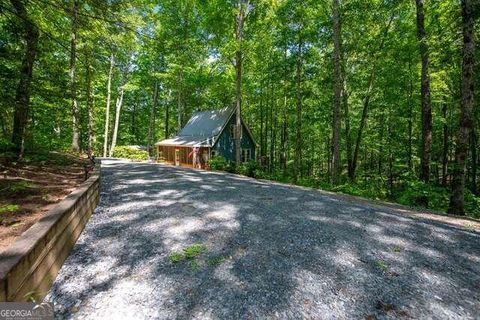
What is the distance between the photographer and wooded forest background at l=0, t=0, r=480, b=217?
5895 millimetres

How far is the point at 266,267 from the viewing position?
3729mm

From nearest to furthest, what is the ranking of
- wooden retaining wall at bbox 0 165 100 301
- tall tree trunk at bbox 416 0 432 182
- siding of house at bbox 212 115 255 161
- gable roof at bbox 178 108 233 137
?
wooden retaining wall at bbox 0 165 100 301 < tall tree trunk at bbox 416 0 432 182 < siding of house at bbox 212 115 255 161 < gable roof at bbox 178 108 233 137

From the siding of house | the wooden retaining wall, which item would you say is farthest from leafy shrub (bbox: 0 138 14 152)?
the siding of house

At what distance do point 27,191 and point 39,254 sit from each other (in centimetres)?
338

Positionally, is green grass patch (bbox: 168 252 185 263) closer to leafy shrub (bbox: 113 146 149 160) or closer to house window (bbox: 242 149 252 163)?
house window (bbox: 242 149 252 163)

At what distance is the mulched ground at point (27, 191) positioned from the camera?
12.8 ft

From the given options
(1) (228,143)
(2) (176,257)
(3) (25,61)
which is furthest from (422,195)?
(1) (228,143)

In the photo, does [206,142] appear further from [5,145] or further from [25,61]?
[25,61]

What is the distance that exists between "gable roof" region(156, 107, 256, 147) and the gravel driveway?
16.7 metres

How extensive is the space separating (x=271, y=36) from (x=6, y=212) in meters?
18.2

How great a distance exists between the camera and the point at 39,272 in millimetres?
3006

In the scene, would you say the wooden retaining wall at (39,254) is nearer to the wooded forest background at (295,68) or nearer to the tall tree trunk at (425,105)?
the wooded forest background at (295,68)

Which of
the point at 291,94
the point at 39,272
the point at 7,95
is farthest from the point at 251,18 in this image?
the point at 39,272

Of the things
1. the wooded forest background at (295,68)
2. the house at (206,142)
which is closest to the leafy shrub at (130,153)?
the house at (206,142)
